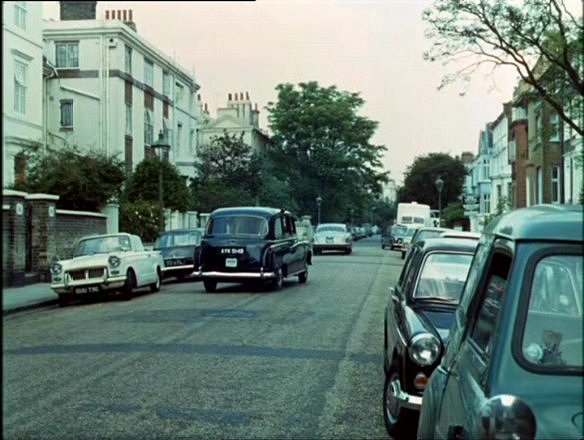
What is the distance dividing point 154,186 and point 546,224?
3192 cm

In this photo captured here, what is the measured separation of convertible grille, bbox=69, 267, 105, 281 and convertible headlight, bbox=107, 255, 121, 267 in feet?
0.90

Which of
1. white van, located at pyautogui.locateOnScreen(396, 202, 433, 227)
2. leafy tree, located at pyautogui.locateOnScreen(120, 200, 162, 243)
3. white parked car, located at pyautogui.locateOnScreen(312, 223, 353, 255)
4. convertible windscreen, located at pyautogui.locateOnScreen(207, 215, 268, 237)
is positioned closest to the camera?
convertible windscreen, located at pyautogui.locateOnScreen(207, 215, 268, 237)

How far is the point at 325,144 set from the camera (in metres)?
18.8

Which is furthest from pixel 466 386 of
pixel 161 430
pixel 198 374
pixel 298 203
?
pixel 298 203

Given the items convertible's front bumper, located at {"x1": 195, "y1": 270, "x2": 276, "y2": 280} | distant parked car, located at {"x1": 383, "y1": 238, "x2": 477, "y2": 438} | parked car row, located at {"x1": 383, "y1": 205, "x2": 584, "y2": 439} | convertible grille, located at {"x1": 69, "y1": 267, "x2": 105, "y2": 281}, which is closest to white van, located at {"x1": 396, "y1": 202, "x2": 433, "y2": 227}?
convertible's front bumper, located at {"x1": 195, "y1": 270, "x2": 276, "y2": 280}

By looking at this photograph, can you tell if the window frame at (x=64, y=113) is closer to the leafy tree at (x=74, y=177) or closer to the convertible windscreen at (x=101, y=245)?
the leafy tree at (x=74, y=177)

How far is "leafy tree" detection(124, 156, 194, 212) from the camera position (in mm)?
33781

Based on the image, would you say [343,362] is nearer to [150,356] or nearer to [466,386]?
[150,356]

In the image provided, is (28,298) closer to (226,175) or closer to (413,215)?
(226,175)

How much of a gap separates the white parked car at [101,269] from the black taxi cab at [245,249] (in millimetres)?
1650

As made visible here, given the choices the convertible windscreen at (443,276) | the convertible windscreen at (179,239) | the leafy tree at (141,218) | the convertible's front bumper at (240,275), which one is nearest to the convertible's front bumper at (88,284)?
the convertible's front bumper at (240,275)

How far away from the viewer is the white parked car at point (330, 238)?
42312mm

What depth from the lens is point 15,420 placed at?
6961mm

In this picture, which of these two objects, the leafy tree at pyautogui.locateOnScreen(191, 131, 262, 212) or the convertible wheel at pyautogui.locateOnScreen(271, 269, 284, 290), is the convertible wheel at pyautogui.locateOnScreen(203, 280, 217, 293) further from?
the leafy tree at pyautogui.locateOnScreen(191, 131, 262, 212)
